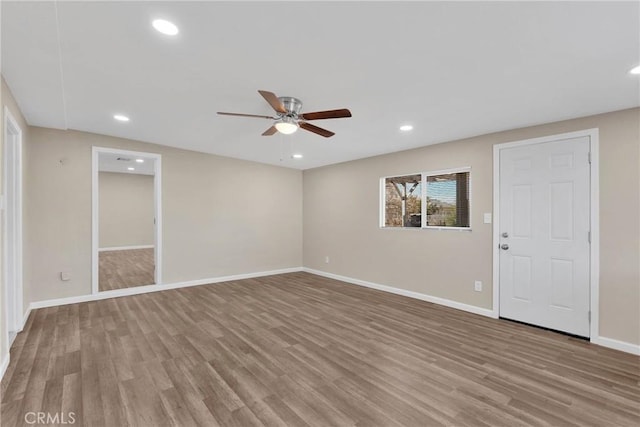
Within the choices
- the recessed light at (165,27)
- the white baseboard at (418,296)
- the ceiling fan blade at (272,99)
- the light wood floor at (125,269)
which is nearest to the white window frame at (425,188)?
the white baseboard at (418,296)

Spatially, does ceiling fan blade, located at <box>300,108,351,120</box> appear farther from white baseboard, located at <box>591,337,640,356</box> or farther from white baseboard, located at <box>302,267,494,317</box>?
white baseboard, located at <box>591,337,640,356</box>

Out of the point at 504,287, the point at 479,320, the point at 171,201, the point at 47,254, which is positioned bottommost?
the point at 479,320

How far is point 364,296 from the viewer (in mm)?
4734

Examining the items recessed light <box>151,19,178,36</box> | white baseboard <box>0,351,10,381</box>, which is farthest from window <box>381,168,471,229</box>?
white baseboard <box>0,351,10,381</box>

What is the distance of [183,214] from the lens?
5.22 metres

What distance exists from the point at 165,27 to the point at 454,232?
13.3 ft

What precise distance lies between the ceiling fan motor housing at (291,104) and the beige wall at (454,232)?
8.32 ft

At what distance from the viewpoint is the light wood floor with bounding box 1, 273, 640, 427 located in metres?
1.92

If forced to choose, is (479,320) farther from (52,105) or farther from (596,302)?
(52,105)

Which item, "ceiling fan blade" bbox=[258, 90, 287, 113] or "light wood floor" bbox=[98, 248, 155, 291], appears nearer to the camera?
"ceiling fan blade" bbox=[258, 90, 287, 113]

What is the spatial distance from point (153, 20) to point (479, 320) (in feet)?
14.5

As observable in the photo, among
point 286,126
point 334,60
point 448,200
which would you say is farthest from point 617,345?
point 286,126

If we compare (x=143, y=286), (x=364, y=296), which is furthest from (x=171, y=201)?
(x=364, y=296)
